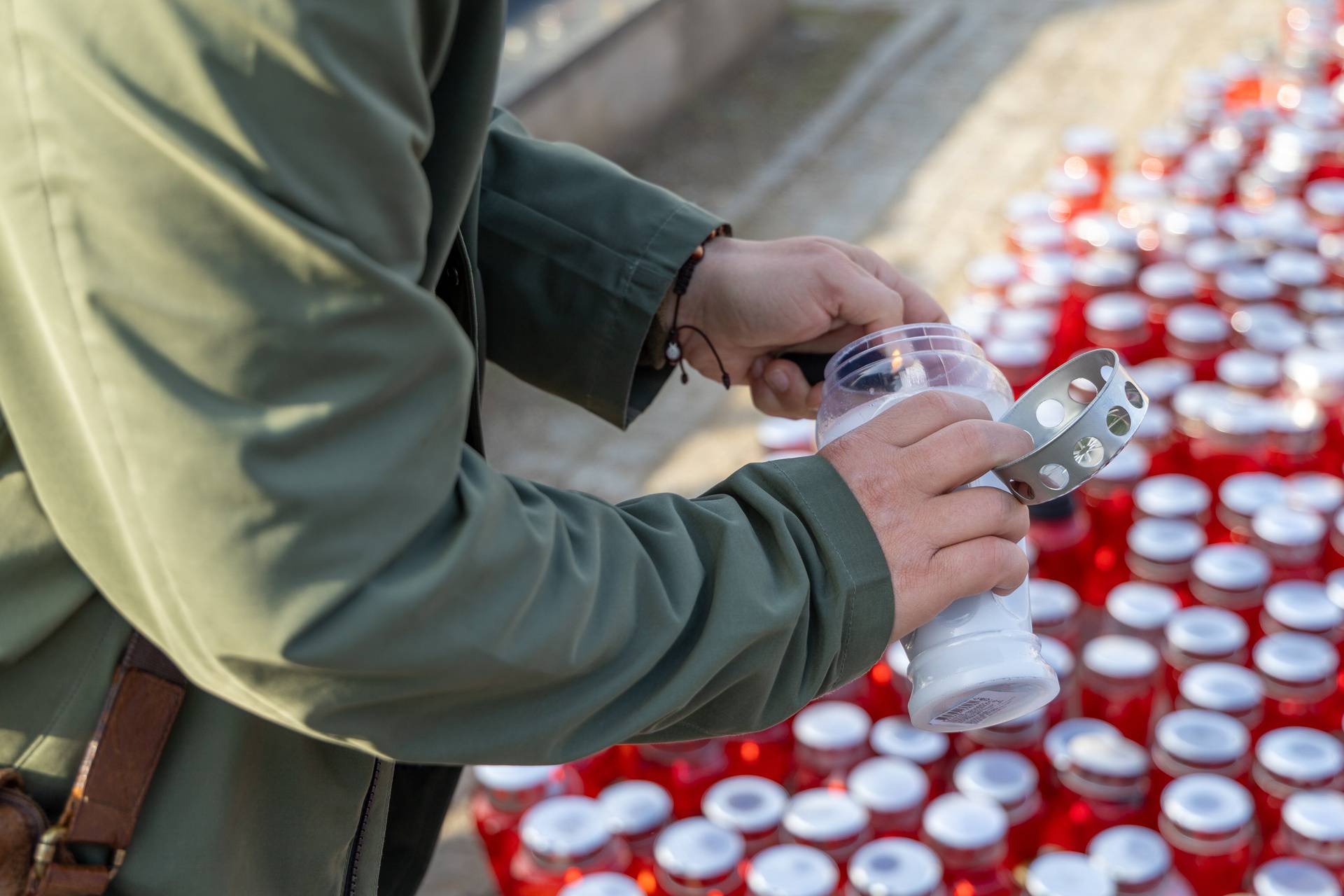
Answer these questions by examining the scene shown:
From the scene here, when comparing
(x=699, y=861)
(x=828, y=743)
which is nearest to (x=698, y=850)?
(x=699, y=861)

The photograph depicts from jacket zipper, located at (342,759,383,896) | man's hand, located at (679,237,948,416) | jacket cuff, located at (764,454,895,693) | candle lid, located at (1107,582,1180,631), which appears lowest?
candle lid, located at (1107,582,1180,631)

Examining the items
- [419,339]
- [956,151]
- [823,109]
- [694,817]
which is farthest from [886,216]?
[419,339]

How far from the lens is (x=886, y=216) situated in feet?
13.5

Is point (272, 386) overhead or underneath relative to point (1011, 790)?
overhead

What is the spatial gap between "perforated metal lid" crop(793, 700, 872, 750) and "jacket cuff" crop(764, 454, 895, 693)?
2.57ft

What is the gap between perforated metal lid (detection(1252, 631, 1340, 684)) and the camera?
1650 millimetres

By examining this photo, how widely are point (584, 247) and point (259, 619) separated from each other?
581 millimetres

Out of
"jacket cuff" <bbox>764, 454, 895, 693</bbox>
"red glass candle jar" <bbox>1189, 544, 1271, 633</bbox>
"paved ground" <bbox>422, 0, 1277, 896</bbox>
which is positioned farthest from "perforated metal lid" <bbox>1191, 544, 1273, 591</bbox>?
"paved ground" <bbox>422, 0, 1277, 896</bbox>

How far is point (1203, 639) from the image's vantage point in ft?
5.70

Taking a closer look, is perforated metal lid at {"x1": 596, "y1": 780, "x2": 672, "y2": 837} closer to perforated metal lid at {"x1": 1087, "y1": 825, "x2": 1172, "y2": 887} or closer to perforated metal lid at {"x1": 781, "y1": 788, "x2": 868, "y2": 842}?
perforated metal lid at {"x1": 781, "y1": 788, "x2": 868, "y2": 842}

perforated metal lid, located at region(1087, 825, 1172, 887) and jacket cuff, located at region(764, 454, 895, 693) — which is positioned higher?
jacket cuff, located at region(764, 454, 895, 693)

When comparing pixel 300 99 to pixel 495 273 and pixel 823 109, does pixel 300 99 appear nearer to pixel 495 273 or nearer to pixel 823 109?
pixel 495 273

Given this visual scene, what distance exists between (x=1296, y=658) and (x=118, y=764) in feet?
4.51

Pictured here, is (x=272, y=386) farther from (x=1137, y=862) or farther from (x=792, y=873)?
(x=1137, y=862)
